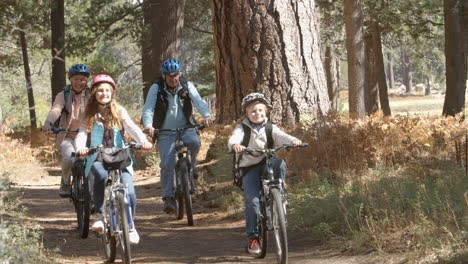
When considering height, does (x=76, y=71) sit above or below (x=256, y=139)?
above

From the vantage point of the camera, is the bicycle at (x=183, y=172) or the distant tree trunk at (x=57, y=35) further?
the distant tree trunk at (x=57, y=35)

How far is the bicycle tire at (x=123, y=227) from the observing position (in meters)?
6.69

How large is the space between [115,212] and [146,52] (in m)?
16.9

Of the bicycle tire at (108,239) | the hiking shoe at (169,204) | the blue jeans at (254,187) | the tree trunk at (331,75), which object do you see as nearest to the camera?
the bicycle tire at (108,239)

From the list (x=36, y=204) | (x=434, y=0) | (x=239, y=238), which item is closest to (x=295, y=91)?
(x=239, y=238)

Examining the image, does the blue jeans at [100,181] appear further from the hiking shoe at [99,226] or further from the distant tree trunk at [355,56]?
the distant tree trunk at [355,56]

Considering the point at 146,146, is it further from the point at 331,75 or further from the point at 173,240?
the point at 331,75

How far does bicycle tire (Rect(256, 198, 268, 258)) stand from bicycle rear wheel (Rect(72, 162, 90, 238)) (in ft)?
8.18

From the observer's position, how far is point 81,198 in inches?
359

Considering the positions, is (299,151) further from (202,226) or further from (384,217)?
(384,217)

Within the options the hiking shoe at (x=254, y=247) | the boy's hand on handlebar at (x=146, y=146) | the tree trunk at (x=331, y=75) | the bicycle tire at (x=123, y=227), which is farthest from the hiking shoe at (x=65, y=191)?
the tree trunk at (x=331, y=75)

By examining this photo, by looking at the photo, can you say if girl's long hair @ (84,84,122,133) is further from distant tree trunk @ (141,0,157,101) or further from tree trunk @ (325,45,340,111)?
tree trunk @ (325,45,340,111)

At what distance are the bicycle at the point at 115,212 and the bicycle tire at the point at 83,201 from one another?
1.40 meters

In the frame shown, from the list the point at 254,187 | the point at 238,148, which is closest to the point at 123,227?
the point at 238,148
